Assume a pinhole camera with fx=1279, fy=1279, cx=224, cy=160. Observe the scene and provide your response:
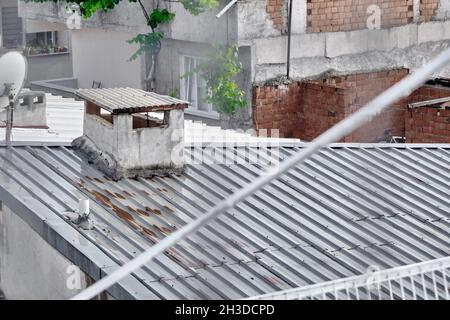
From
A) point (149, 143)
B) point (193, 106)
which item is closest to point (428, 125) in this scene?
point (193, 106)

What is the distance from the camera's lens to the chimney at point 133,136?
1392 centimetres

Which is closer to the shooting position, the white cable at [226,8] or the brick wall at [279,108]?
the white cable at [226,8]

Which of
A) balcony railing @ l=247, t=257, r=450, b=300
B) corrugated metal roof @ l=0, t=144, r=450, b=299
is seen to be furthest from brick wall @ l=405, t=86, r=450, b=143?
balcony railing @ l=247, t=257, r=450, b=300

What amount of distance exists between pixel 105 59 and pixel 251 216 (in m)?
20.0

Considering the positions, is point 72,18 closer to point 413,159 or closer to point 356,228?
point 413,159

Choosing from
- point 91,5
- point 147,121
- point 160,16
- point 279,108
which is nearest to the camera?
point 147,121

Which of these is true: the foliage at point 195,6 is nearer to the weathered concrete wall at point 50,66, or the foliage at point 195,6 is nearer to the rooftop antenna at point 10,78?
the rooftop antenna at point 10,78

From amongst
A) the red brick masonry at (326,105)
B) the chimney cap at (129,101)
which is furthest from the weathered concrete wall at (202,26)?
the chimney cap at (129,101)

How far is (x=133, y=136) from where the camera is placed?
13945mm

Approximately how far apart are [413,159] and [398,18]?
12.9 m

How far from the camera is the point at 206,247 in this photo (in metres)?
12.4

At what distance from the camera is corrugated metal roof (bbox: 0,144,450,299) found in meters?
11.9

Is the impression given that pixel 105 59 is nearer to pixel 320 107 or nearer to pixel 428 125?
pixel 320 107

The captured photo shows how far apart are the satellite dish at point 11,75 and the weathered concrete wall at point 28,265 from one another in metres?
2.31
